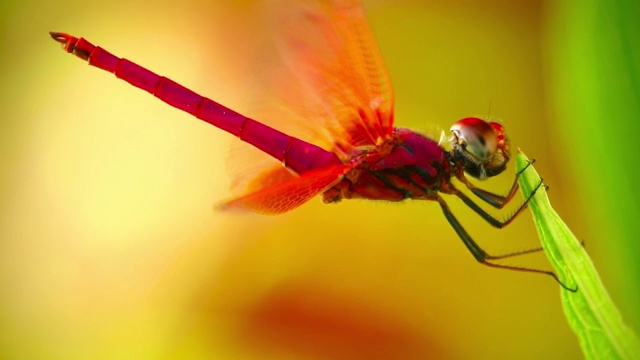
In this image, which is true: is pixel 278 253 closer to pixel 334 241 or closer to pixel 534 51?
pixel 334 241

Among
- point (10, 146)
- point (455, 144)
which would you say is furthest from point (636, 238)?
point (10, 146)

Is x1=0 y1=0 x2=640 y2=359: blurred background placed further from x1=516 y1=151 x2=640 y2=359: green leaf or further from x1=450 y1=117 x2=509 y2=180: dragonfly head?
x1=516 y1=151 x2=640 y2=359: green leaf

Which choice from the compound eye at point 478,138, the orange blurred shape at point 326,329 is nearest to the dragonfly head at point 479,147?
the compound eye at point 478,138

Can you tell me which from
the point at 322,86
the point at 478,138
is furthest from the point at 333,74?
the point at 478,138

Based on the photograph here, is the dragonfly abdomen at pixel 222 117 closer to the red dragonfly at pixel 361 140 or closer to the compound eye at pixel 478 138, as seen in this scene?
the red dragonfly at pixel 361 140

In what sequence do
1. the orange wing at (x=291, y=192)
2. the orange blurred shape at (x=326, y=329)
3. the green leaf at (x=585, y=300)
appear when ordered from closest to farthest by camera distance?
the green leaf at (x=585, y=300)
the orange wing at (x=291, y=192)
the orange blurred shape at (x=326, y=329)
